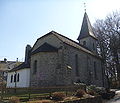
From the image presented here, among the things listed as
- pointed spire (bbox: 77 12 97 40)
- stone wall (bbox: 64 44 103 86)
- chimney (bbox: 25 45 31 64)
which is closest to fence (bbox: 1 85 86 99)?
stone wall (bbox: 64 44 103 86)

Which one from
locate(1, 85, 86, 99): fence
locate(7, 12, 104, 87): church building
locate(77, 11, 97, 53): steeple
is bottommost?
locate(1, 85, 86, 99): fence

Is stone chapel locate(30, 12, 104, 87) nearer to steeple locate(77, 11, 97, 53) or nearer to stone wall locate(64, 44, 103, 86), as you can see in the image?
stone wall locate(64, 44, 103, 86)

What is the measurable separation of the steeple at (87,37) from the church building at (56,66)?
254 inches

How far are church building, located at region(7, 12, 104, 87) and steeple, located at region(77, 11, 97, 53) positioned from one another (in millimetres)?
6464

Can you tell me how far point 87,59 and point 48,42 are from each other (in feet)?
29.0

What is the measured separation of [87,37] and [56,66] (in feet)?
62.9

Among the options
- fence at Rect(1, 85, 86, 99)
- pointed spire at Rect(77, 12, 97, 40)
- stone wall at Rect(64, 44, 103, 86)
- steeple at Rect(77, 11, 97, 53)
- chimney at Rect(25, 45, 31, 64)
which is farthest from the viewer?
pointed spire at Rect(77, 12, 97, 40)

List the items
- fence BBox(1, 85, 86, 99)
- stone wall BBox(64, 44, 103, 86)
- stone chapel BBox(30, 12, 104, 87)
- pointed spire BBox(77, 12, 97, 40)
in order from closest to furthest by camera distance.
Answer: fence BBox(1, 85, 86, 99), stone chapel BBox(30, 12, 104, 87), stone wall BBox(64, 44, 103, 86), pointed spire BBox(77, 12, 97, 40)

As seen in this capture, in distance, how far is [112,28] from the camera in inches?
1502

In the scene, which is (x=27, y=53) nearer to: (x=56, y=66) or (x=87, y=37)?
(x=56, y=66)

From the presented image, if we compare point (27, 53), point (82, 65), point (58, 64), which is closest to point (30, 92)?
point (58, 64)

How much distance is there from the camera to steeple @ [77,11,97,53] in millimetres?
41225

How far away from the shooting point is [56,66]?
25.3 m

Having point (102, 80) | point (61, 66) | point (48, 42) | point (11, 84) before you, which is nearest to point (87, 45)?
point (102, 80)
